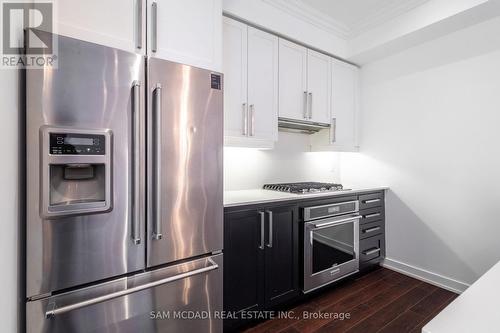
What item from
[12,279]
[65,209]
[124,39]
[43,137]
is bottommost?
[12,279]

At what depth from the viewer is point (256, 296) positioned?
177 cm

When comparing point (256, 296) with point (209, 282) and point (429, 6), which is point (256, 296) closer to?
point (209, 282)

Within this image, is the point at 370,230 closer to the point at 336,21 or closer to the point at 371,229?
the point at 371,229

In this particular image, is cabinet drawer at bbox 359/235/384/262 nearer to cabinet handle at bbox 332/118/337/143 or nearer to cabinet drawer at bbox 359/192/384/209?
cabinet drawer at bbox 359/192/384/209

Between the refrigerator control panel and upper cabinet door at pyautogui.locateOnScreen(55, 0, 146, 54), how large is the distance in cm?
54

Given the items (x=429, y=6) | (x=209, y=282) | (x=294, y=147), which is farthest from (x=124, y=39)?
(x=429, y=6)

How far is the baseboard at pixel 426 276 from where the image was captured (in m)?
2.26

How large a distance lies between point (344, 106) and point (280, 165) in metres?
1.08

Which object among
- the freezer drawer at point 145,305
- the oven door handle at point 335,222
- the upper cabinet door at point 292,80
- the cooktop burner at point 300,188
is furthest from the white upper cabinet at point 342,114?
the freezer drawer at point 145,305

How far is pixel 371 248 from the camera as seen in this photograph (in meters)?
2.64

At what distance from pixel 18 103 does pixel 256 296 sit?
5.74ft

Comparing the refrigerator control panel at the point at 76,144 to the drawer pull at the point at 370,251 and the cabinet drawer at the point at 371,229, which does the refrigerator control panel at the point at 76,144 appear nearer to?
the cabinet drawer at the point at 371,229

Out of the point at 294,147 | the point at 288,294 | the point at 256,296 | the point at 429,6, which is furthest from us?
the point at 294,147

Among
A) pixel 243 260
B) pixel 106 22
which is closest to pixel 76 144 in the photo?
pixel 106 22
